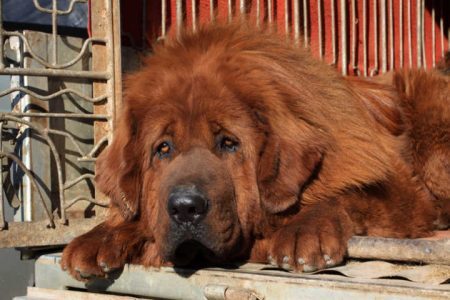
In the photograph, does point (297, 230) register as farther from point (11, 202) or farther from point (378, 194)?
point (11, 202)

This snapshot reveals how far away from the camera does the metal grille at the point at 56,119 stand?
16.6 ft

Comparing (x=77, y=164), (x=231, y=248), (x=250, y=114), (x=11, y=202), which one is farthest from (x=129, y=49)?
(x=231, y=248)

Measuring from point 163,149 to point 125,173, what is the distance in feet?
0.90

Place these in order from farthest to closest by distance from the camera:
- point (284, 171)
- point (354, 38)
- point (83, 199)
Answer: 1. point (354, 38)
2. point (83, 199)
3. point (284, 171)

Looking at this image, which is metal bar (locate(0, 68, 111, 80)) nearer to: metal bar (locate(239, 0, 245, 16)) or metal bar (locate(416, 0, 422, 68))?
metal bar (locate(239, 0, 245, 16))

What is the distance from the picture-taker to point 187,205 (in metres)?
3.38

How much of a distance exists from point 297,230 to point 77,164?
2.47 m

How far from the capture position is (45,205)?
4.84 m

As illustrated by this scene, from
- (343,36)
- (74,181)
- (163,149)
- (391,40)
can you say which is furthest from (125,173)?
(391,40)

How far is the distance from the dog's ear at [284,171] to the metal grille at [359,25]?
8.44ft

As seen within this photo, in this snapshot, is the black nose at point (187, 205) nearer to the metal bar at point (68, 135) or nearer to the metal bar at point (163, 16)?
the metal bar at point (68, 135)

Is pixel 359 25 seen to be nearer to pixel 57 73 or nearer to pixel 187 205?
pixel 57 73

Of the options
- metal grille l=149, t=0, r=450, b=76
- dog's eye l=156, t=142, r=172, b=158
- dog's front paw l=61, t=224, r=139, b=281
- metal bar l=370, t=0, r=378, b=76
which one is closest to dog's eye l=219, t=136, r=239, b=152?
dog's eye l=156, t=142, r=172, b=158

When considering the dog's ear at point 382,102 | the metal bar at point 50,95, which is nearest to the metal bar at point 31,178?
the metal bar at point 50,95
